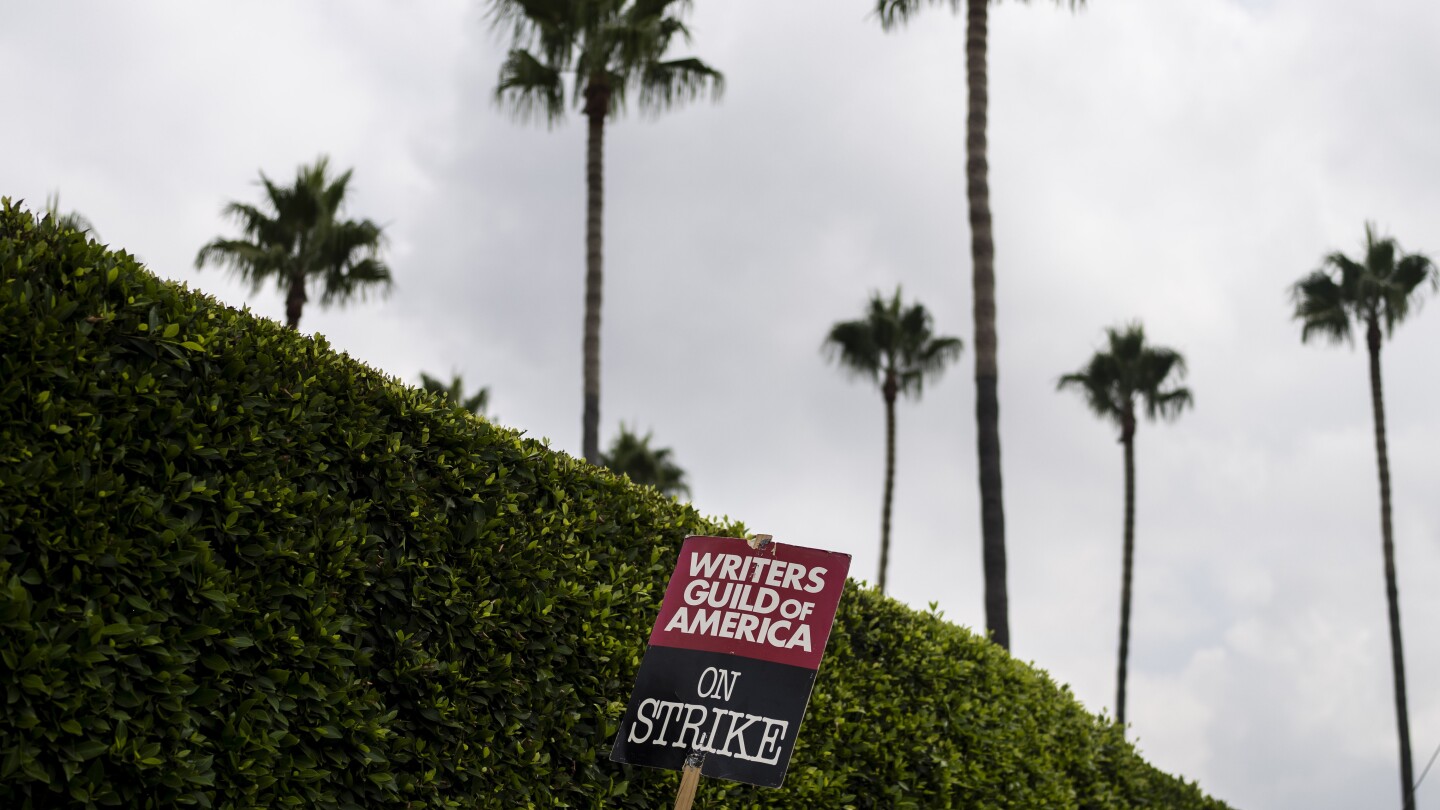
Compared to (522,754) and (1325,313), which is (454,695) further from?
(1325,313)

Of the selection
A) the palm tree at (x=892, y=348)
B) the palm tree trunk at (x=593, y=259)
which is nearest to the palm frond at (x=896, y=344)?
the palm tree at (x=892, y=348)

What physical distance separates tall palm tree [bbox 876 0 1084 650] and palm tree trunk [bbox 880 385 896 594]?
759 inches

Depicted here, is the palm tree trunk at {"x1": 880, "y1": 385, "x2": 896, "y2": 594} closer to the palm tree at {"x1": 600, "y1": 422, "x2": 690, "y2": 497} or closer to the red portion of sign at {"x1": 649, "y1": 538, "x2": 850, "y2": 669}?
the palm tree at {"x1": 600, "y1": 422, "x2": 690, "y2": 497}

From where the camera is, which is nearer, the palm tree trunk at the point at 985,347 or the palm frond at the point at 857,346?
the palm tree trunk at the point at 985,347

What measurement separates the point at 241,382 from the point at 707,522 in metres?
3.55

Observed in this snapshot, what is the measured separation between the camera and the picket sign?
5648mm

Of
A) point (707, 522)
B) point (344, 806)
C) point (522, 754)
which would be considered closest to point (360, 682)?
point (344, 806)

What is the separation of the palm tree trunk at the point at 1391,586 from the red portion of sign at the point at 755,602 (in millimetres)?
29915

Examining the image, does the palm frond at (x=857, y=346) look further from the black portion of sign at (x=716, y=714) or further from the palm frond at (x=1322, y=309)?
the black portion of sign at (x=716, y=714)

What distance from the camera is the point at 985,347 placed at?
14906mm

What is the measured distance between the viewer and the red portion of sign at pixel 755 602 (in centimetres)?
584

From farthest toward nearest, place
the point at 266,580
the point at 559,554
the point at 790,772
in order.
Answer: the point at 790,772 < the point at 559,554 < the point at 266,580

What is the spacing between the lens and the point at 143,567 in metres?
4.60

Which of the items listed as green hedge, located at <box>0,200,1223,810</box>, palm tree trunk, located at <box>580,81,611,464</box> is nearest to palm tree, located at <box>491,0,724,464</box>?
palm tree trunk, located at <box>580,81,611,464</box>
